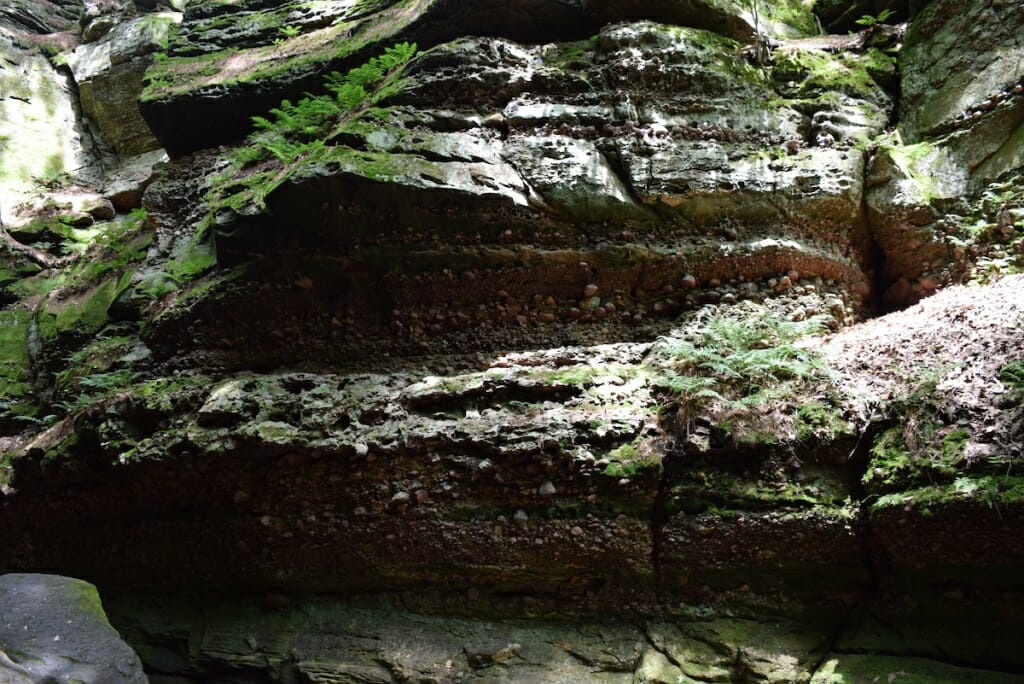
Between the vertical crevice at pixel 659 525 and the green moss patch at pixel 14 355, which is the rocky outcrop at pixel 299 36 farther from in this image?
the vertical crevice at pixel 659 525

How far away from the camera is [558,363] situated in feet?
19.7

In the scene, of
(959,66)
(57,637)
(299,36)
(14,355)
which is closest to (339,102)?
(299,36)

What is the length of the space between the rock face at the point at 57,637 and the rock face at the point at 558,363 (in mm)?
1329

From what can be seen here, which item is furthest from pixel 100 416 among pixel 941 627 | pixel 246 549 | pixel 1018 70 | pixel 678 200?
pixel 1018 70

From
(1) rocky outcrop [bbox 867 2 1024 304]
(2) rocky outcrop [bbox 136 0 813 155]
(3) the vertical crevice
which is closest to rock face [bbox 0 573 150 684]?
(3) the vertical crevice

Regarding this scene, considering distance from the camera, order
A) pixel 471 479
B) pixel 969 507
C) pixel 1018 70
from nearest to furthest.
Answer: pixel 969 507, pixel 471 479, pixel 1018 70

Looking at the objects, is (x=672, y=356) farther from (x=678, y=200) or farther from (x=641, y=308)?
(x=678, y=200)

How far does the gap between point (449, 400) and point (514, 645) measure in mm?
2093

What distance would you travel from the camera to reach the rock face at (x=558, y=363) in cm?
438

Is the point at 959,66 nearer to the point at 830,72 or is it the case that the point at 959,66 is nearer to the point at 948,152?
the point at 948,152

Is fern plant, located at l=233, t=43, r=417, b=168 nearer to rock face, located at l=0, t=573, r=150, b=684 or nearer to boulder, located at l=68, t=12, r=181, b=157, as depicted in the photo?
rock face, located at l=0, t=573, r=150, b=684

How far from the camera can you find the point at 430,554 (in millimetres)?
4980

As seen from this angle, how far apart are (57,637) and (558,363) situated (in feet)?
14.3

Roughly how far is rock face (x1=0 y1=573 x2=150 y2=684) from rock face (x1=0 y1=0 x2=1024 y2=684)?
1329mm
